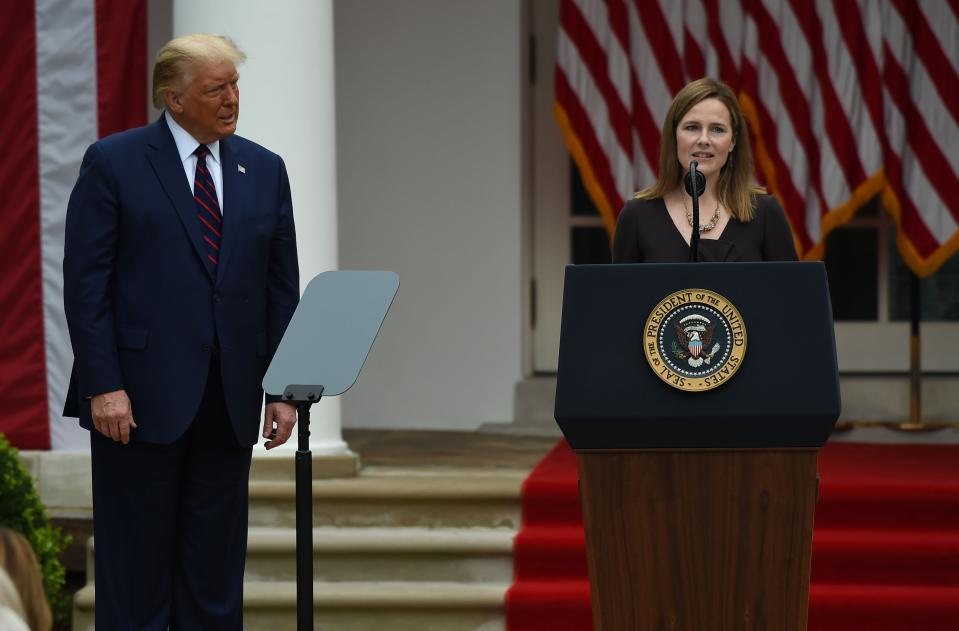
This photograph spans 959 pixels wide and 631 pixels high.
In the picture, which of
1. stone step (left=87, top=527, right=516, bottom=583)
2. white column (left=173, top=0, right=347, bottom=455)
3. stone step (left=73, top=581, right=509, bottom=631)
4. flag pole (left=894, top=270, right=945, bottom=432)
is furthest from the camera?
flag pole (left=894, top=270, right=945, bottom=432)

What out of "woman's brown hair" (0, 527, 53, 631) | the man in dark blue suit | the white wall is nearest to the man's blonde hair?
the man in dark blue suit

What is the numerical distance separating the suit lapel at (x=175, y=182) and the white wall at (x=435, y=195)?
450 centimetres

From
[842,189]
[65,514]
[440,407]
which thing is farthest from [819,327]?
[440,407]

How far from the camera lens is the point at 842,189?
733 cm

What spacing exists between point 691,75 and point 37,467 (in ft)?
12.3

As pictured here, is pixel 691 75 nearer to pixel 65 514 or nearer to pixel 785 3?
pixel 785 3

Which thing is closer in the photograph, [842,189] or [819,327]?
[819,327]

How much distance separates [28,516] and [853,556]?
3094 millimetres

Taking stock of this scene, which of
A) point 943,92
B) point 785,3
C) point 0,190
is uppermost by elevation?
point 785,3

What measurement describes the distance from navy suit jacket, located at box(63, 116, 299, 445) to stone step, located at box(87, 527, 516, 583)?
6.73 ft

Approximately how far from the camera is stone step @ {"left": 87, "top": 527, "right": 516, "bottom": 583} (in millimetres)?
5480

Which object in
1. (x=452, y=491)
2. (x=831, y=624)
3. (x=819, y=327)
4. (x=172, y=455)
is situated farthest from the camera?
(x=452, y=491)

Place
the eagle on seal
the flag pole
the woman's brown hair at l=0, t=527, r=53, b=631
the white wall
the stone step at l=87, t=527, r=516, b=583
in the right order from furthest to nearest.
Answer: the white wall, the flag pole, the stone step at l=87, t=527, r=516, b=583, the eagle on seal, the woman's brown hair at l=0, t=527, r=53, b=631

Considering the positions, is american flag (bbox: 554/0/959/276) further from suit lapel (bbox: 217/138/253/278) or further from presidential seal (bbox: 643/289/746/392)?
presidential seal (bbox: 643/289/746/392)
